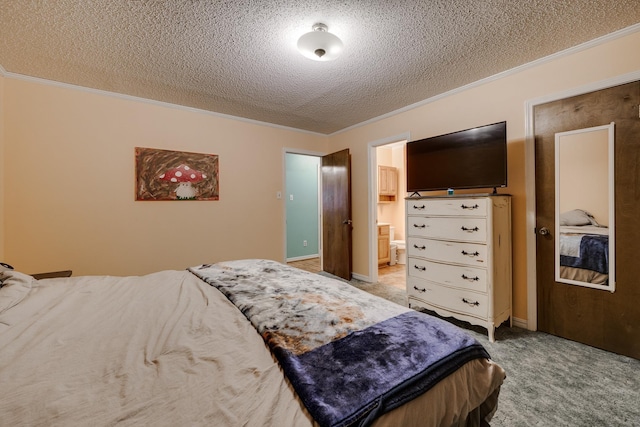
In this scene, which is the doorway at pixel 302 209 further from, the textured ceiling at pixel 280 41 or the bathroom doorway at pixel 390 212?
the textured ceiling at pixel 280 41

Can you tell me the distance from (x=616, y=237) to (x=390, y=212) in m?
4.01

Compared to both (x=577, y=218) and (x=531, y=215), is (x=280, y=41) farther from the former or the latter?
(x=577, y=218)

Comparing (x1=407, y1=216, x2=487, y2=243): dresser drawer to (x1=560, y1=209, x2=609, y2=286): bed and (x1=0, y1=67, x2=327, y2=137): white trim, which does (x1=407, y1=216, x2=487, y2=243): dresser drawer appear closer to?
(x1=560, y1=209, x2=609, y2=286): bed

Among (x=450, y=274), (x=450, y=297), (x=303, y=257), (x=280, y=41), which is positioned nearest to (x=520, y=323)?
(x=450, y=297)

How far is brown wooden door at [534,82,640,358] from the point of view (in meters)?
1.96

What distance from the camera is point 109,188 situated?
2969 mm

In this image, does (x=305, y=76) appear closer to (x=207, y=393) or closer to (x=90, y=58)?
(x=90, y=58)

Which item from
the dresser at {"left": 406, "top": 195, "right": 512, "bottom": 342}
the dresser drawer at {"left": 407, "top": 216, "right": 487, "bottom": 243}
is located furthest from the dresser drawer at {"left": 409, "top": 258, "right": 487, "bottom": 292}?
the dresser drawer at {"left": 407, "top": 216, "right": 487, "bottom": 243}

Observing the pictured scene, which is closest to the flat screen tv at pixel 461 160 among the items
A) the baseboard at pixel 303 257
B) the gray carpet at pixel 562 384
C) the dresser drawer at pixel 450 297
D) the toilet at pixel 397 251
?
the dresser drawer at pixel 450 297

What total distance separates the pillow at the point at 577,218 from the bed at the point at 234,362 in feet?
6.28

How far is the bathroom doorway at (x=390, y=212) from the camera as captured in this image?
425 cm

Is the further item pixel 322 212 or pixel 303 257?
pixel 303 257

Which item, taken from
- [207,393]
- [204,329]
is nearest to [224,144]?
[204,329]

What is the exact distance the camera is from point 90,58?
7.51ft
